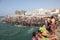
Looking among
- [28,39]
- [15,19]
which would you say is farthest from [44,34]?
[15,19]

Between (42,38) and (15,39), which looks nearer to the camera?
(42,38)

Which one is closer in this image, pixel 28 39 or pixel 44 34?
pixel 44 34

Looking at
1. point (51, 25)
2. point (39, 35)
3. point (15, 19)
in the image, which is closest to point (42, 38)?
point (39, 35)

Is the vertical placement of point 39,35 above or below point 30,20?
above

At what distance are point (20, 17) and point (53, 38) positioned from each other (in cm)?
1687

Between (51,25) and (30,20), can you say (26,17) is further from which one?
(51,25)

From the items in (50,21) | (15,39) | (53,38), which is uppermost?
(50,21)

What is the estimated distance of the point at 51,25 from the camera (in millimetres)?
2594

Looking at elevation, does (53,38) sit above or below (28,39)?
above

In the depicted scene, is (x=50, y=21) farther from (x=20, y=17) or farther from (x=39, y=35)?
(x=20, y=17)

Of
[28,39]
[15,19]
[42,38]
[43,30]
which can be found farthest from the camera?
[15,19]

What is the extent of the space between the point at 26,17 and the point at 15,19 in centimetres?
126

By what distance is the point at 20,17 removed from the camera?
19.1 meters

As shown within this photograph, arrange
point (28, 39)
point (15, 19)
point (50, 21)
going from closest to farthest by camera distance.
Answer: point (50, 21) → point (28, 39) → point (15, 19)
